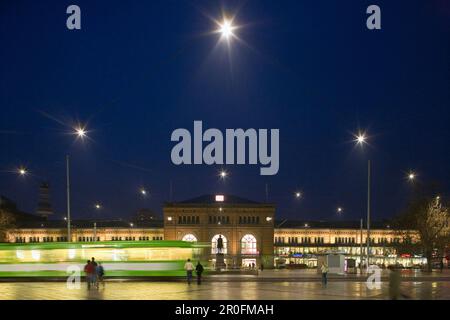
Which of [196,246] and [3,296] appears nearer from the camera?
[3,296]

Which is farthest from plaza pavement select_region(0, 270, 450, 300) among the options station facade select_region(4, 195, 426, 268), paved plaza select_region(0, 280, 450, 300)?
station facade select_region(4, 195, 426, 268)

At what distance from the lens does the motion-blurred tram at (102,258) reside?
134 ft

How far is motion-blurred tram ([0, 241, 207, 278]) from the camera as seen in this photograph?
4075 cm

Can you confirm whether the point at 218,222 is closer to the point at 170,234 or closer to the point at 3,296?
the point at 170,234

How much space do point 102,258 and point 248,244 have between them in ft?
292

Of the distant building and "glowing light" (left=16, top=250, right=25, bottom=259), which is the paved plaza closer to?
"glowing light" (left=16, top=250, right=25, bottom=259)

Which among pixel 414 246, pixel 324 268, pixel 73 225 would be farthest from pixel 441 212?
pixel 73 225

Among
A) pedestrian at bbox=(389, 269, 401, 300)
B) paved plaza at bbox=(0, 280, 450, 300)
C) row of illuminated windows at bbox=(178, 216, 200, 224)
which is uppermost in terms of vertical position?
pedestrian at bbox=(389, 269, 401, 300)

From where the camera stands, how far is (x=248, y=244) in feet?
422

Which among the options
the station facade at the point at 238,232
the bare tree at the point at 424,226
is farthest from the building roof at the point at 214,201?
the bare tree at the point at 424,226

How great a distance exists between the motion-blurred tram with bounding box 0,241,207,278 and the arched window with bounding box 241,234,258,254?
283 feet

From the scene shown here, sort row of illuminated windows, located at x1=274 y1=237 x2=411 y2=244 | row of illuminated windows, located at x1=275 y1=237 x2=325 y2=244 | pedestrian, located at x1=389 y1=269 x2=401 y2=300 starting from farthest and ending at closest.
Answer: row of illuminated windows, located at x1=275 y1=237 x2=325 y2=244 → row of illuminated windows, located at x1=274 y1=237 x2=411 y2=244 → pedestrian, located at x1=389 y1=269 x2=401 y2=300
